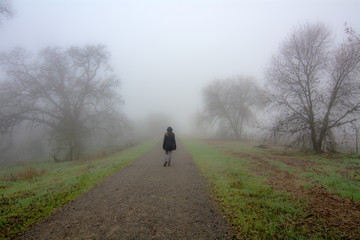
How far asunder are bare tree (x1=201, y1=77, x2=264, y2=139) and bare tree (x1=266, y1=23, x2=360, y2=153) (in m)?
16.8

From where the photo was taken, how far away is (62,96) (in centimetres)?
1878

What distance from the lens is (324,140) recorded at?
13656mm

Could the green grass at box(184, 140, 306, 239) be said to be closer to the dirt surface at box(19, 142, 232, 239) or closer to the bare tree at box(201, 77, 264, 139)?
the dirt surface at box(19, 142, 232, 239)

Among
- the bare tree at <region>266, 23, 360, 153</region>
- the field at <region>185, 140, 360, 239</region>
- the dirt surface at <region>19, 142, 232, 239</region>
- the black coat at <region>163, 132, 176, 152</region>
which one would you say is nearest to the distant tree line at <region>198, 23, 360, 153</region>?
the bare tree at <region>266, 23, 360, 153</region>

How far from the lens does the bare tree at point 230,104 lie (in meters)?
32.1

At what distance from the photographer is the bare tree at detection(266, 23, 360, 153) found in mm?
12633

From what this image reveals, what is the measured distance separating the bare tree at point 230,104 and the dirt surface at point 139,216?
28.8 m

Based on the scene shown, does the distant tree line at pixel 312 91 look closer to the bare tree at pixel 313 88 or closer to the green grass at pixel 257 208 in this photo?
the bare tree at pixel 313 88

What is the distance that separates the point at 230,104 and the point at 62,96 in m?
26.9

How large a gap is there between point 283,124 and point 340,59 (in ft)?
19.7

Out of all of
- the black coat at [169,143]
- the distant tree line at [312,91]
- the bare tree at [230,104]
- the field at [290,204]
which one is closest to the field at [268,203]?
the field at [290,204]

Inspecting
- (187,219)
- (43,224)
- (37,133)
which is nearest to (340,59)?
(187,219)

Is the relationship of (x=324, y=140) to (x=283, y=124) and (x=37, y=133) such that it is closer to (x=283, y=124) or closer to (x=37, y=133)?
(x=283, y=124)

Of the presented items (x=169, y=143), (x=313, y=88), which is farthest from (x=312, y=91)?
(x=169, y=143)
